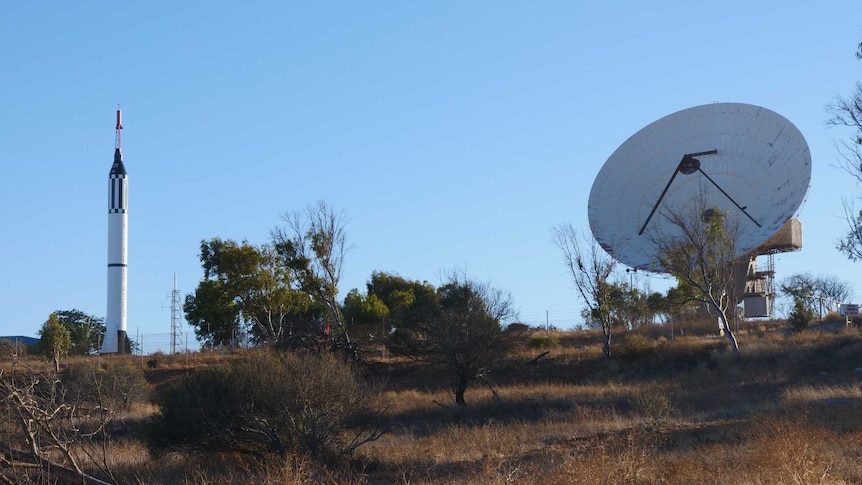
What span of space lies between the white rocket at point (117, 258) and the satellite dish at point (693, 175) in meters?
37.6

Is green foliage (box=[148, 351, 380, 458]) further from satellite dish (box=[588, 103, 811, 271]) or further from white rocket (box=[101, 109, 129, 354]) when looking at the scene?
white rocket (box=[101, 109, 129, 354])

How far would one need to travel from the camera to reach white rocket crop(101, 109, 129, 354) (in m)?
69.4

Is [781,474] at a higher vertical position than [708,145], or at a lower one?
lower

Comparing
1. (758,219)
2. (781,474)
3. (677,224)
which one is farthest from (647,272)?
(781,474)

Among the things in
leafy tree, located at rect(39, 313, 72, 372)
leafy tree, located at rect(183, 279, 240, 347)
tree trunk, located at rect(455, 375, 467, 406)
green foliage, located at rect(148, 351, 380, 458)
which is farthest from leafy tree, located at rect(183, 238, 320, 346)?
green foliage, located at rect(148, 351, 380, 458)

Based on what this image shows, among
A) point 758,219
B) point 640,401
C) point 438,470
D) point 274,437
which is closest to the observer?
point 438,470

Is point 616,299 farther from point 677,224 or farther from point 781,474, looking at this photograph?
point 781,474

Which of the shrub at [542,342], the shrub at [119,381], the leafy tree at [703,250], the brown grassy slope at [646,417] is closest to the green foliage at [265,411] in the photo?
the brown grassy slope at [646,417]

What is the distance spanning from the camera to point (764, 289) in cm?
5644

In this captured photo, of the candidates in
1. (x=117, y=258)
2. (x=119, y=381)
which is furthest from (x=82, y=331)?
(x=119, y=381)

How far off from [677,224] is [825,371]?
12394 mm

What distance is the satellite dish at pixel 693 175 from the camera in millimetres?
46094

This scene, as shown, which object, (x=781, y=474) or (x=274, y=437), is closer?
(x=781, y=474)

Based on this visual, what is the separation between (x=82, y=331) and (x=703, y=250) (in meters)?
47.4
